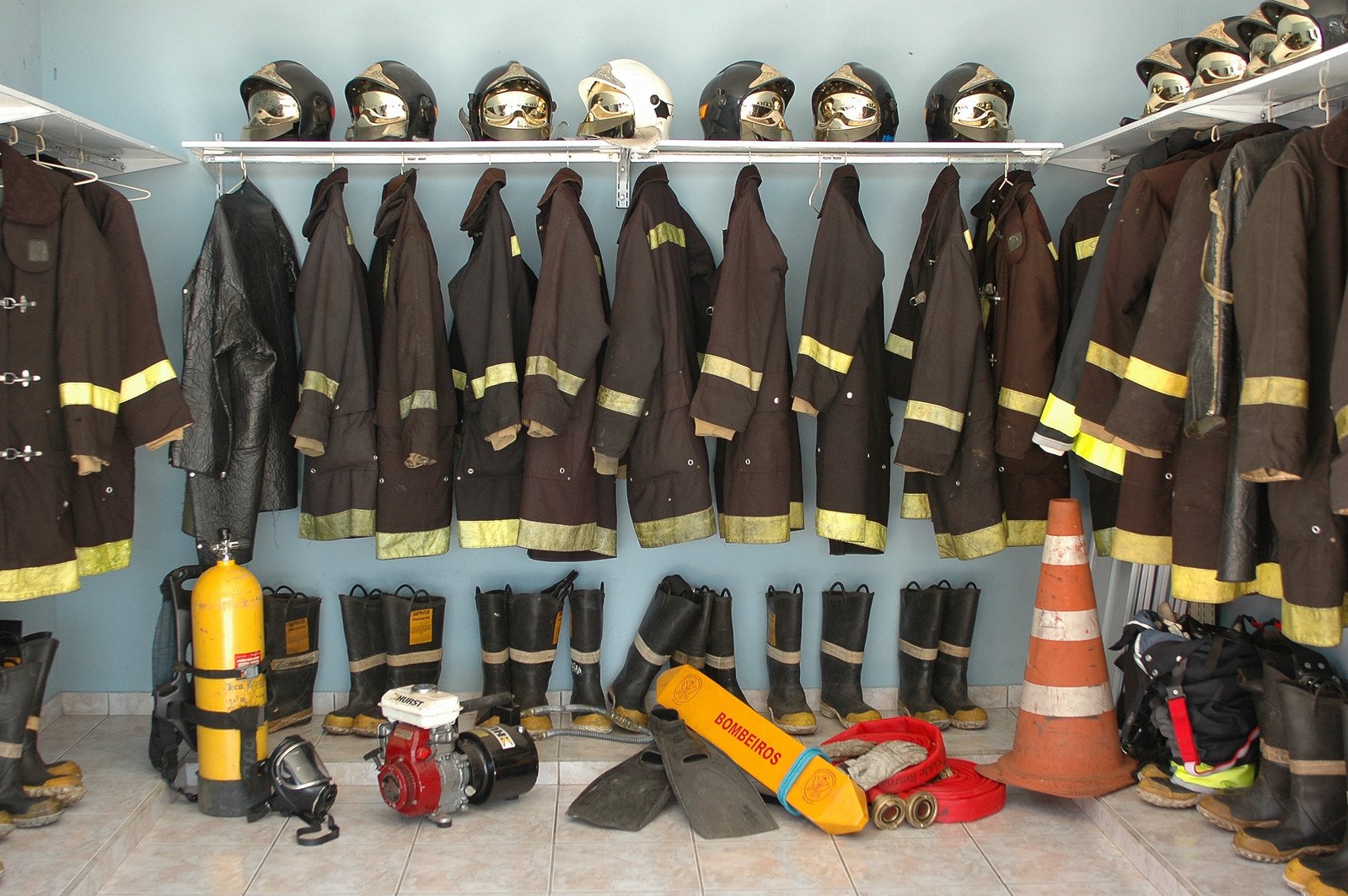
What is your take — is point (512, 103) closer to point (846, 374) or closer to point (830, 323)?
point (830, 323)

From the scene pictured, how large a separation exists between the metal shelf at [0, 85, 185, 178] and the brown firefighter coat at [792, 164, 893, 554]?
2.26 metres

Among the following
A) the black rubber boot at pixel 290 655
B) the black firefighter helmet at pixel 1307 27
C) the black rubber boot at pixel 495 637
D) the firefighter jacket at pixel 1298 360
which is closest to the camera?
the firefighter jacket at pixel 1298 360

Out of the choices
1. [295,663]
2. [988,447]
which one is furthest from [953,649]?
[295,663]

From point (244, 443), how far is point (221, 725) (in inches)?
36.8

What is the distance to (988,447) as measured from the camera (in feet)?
12.3

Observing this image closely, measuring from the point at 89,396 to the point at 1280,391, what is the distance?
9.96 feet

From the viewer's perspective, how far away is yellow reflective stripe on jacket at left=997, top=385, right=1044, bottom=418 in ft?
12.1

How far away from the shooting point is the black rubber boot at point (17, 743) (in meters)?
3.06

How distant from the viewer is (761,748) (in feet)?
11.4

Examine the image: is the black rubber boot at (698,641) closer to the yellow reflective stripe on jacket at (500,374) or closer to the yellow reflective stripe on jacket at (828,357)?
the yellow reflective stripe on jacket at (828,357)

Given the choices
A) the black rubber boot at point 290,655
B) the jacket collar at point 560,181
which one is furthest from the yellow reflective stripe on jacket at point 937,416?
the black rubber boot at point 290,655

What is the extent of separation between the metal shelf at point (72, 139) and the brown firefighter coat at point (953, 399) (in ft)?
8.66

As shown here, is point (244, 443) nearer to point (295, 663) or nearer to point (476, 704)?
point (295, 663)

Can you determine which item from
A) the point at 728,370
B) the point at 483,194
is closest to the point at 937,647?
the point at 728,370
